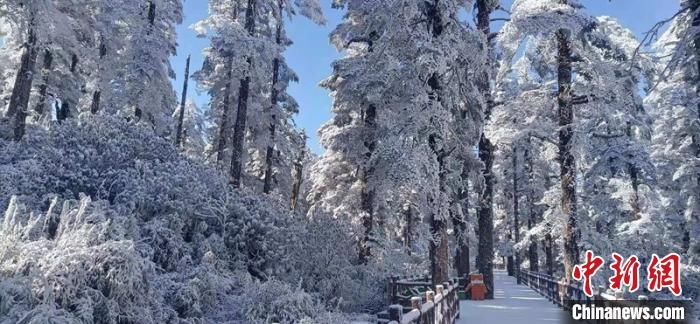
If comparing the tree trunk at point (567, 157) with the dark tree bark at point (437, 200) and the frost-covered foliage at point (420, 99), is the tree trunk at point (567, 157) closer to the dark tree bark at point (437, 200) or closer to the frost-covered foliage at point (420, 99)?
the frost-covered foliage at point (420, 99)

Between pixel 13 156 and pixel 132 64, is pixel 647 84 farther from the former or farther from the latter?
pixel 13 156

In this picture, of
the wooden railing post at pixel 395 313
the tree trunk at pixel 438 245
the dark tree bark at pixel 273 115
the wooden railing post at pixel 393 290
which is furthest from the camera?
the dark tree bark at pixel 273 115

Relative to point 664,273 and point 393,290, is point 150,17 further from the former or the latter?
point 664,273

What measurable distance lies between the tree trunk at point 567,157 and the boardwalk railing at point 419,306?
15.0ft

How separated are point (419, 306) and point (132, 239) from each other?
4994 millimetres

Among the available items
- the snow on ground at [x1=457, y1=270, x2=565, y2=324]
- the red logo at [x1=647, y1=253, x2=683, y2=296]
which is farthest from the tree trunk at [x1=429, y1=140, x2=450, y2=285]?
the red logo at [x1=647, y1=253, x2=683, y2=296]

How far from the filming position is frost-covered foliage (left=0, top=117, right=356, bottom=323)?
22.1ft

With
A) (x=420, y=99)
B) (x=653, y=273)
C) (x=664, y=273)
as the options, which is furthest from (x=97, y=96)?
(x=664, y=273)

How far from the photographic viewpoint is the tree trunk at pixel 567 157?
49.3 feet

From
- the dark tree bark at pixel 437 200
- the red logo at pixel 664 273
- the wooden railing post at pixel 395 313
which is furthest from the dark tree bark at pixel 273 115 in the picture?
the wooden railing post at pixel 395 313

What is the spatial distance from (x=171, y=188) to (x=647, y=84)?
→ 2433 centimetres

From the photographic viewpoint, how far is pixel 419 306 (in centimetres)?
653

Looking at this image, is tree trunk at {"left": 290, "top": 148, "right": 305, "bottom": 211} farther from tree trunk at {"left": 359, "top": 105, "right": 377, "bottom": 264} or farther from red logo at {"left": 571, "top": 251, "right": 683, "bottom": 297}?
red logo at {"left": 571, "top": 251, "right": 683, "bottom": 297}

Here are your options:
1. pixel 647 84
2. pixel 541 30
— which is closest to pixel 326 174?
pixel 541 30
